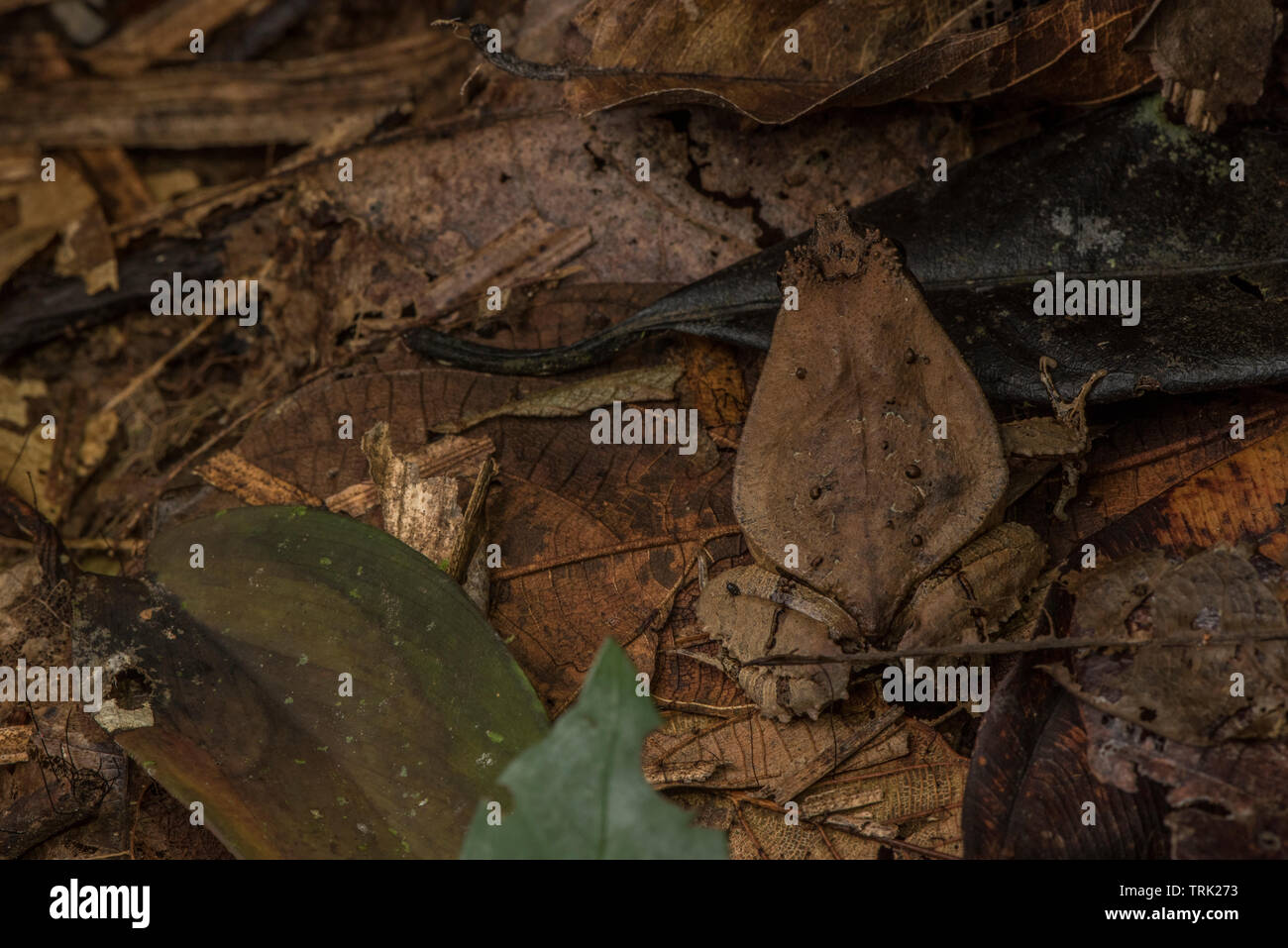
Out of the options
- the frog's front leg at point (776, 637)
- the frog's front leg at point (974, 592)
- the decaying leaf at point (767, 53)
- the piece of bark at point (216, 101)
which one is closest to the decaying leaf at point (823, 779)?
the frog's front leg at point (776, 637)

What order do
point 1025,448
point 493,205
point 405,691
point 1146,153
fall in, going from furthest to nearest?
1. point 493,205
2. point 1146,153
3. point 1025,448
4. point 405,691

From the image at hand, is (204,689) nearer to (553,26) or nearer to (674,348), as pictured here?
(674,348)

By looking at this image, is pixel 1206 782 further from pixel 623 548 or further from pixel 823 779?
pixel 623 548

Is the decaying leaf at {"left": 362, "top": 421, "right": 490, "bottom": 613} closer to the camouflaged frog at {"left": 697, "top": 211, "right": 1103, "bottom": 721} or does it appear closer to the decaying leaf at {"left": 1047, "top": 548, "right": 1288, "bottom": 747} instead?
the camouflaged frog at {"left": 697, "top": 211, "right": 1103, "bottom": 721}

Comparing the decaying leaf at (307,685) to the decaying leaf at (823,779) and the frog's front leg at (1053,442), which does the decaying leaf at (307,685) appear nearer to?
the decaying leaf at (823,779)

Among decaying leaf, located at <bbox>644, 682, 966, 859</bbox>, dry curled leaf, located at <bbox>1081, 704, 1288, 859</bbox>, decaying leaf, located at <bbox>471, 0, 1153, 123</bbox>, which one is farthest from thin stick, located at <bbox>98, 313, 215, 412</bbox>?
dry curled leaf, located at <bbox>1081, 704, 1288, 859</bbox>

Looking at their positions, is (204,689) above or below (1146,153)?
below
